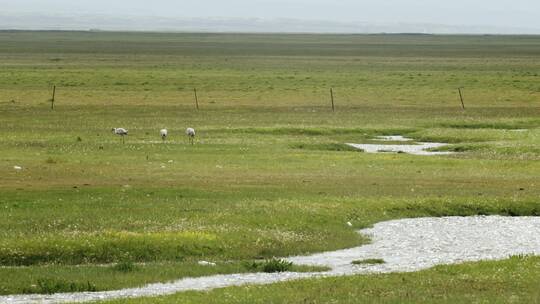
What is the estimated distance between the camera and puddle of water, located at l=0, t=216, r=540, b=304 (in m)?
22.0

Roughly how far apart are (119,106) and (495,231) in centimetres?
5355

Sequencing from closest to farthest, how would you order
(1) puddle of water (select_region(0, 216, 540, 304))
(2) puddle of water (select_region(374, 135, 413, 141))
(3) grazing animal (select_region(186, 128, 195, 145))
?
1. (1) puddle of water (select_region(0, 216, 540, 304))
2. (3) grazing animal (select_region(186, 128, 195, 145))
3. (2) puddle of water (select_region(374, 135, 413, 141))

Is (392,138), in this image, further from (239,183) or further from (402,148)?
(239,183)

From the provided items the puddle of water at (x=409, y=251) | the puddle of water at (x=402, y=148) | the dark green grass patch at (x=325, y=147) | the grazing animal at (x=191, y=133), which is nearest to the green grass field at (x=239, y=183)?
the dark green grass patch at (x=325, y=147)

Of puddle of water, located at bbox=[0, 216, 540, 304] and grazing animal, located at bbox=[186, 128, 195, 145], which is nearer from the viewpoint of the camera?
puddle of water, located at bbox=[0, 216, 540, 304]

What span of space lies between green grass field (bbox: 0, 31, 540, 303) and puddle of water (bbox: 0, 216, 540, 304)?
70 cm

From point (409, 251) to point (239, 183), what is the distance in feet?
37.4

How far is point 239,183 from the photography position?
3794cm

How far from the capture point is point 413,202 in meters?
34.5

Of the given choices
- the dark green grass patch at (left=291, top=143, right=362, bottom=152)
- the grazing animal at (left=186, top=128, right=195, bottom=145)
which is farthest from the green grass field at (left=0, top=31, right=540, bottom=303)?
the grazing animal at (left=186, top=128, right=195, bottom=145)

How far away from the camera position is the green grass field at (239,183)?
2358 centimetres

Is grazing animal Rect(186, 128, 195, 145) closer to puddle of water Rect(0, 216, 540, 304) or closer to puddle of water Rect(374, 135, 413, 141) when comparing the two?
puddle of water Rect(374, 135, 413, 141)

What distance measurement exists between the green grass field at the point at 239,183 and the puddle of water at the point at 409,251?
0.70 m

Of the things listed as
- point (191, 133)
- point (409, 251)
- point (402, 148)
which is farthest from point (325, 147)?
point (409, 251)
